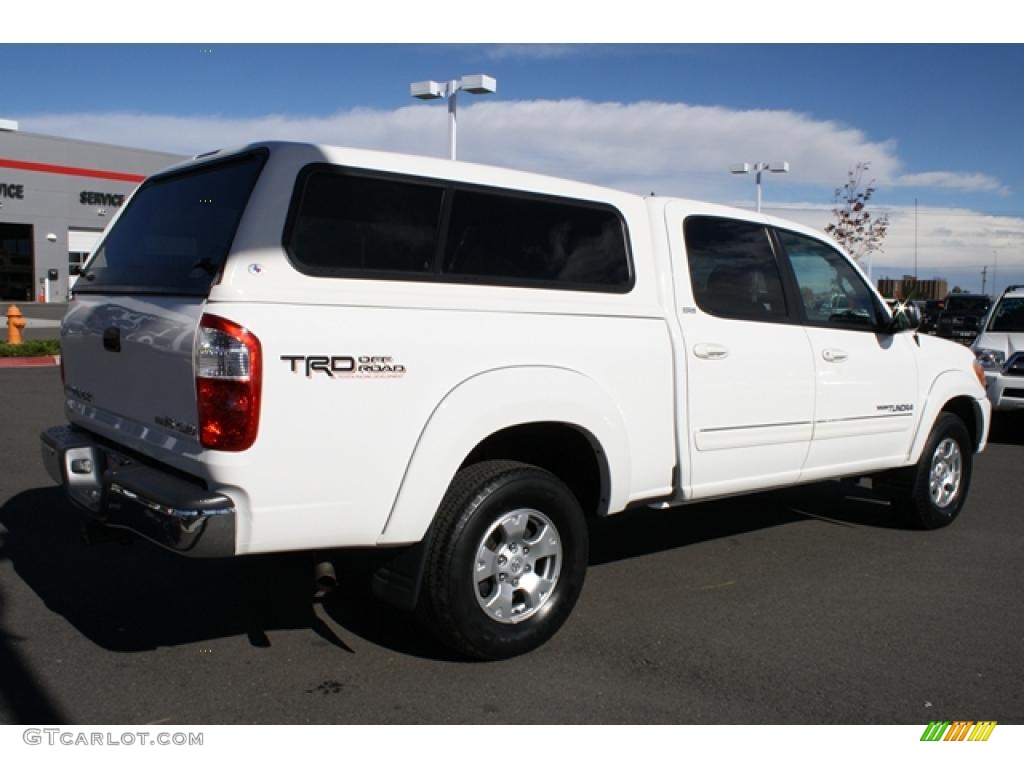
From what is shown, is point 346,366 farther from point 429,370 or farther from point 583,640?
point 583,640

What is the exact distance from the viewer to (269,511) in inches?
132

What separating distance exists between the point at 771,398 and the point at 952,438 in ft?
7.59

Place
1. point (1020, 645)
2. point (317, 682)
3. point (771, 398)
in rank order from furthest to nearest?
point (771, 398)
point (1020, 645)
point (317, 682)

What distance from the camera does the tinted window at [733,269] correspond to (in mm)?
4875

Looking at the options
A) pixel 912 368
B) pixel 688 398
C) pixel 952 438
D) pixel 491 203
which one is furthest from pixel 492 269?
pixel 952 438

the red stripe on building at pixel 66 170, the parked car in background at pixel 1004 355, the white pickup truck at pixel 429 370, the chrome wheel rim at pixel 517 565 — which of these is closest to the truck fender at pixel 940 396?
the white pickup truck at pixel 429 370

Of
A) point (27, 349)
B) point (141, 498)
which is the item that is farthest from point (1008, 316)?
point (27, 349)

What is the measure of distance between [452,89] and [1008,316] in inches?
349

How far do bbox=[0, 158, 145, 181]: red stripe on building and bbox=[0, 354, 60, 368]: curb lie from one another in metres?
33.4

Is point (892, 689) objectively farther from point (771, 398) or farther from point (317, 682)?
point (317, 682)

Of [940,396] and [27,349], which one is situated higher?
[27,349]

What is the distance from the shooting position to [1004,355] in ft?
35.7

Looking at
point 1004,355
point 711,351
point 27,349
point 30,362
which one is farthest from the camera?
point 27,349
